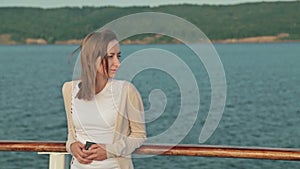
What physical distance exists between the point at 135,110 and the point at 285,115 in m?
26.6

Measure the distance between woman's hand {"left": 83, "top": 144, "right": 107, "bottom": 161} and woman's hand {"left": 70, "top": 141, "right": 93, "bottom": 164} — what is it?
16mm

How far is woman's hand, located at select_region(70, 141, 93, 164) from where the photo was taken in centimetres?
261

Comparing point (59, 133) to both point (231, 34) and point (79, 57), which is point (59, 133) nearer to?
point (79, 57)

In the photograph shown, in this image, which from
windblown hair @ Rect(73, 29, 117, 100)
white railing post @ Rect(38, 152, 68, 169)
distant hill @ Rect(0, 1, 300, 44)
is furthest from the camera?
distant hill @ Rect(0, 1, 300, 44)

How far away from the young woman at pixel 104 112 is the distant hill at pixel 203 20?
95.8 meters

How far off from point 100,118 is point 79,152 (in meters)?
0.17

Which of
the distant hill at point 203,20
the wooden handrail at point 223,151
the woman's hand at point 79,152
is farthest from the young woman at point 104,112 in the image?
the distant hill at point 203,20

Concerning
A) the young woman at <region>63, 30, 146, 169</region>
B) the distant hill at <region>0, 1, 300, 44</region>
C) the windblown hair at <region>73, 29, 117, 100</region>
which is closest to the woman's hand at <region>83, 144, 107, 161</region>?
the young woman at <region>63, 30, 146, 169</region>

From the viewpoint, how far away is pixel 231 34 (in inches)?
4493

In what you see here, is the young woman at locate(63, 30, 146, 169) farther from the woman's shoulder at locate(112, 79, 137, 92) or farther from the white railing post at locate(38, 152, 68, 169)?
the white railing post at locate(38, 152, 68, 169)

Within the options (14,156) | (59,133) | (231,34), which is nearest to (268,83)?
(59,133)

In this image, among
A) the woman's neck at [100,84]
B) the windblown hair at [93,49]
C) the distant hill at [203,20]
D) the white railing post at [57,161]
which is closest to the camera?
the windblown hair at [93,49]

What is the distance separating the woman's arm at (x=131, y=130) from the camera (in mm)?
2594

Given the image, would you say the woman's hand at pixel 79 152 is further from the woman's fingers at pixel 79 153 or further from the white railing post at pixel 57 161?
the white railing post at pixel 57 161
